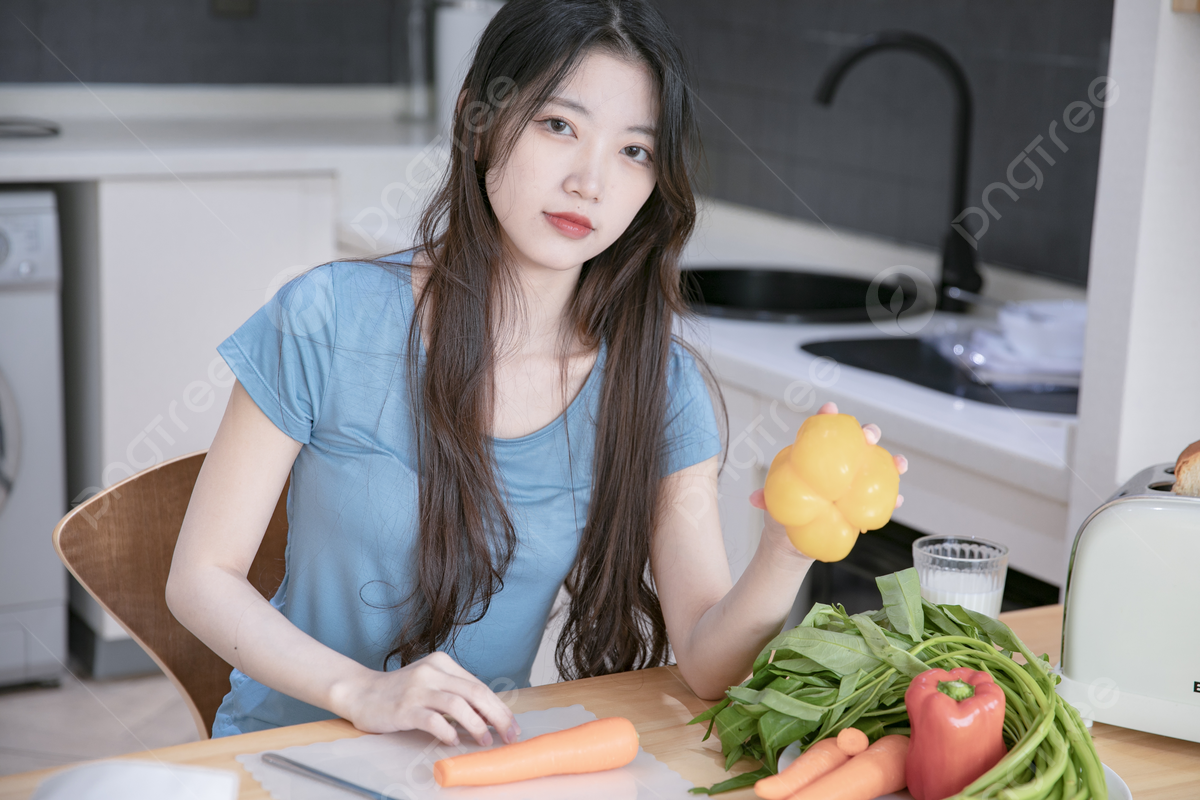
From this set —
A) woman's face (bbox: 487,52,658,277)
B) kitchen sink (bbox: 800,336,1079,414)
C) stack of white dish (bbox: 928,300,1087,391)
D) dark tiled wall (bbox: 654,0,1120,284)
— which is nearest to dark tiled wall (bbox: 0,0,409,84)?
dark tiled wall (bbox: 654,0,1120,284)

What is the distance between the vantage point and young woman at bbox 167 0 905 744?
Result: 1071mm

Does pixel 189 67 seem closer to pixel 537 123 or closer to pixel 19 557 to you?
pixel 19 557

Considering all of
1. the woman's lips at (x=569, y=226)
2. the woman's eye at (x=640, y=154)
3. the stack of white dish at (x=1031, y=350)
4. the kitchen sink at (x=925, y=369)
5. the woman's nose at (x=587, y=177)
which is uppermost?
the woman's eye at (x=640, y=154)

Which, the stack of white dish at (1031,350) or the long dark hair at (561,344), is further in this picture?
the stack of white dish at (1031,350)

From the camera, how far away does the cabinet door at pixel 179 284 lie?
2.58 metres

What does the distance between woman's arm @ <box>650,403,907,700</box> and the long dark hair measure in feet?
0.11

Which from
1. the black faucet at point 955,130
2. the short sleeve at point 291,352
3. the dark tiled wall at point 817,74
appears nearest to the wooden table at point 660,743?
the short sleeve at point 291,352

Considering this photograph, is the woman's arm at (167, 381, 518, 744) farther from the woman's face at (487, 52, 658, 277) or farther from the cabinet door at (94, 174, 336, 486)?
the cabinet door at (94, 174, 336, 486)

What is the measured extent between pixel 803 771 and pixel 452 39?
2.62 meters

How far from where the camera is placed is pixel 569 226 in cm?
108

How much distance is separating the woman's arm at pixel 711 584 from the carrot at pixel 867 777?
16 cm

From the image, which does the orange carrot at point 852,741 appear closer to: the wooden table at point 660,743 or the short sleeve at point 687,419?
the wooden table at point 660,743

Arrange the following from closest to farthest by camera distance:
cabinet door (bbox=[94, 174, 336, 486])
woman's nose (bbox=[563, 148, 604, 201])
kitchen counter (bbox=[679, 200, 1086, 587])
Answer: woman's nose (bbox=[563, 148, 604, 201]), kitchen counter (bbox=[679, 200, 1086, 587]), cabinet door (bbox=[94, 174, 336, 486])

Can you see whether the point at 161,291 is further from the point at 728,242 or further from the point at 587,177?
the point at 587,177
